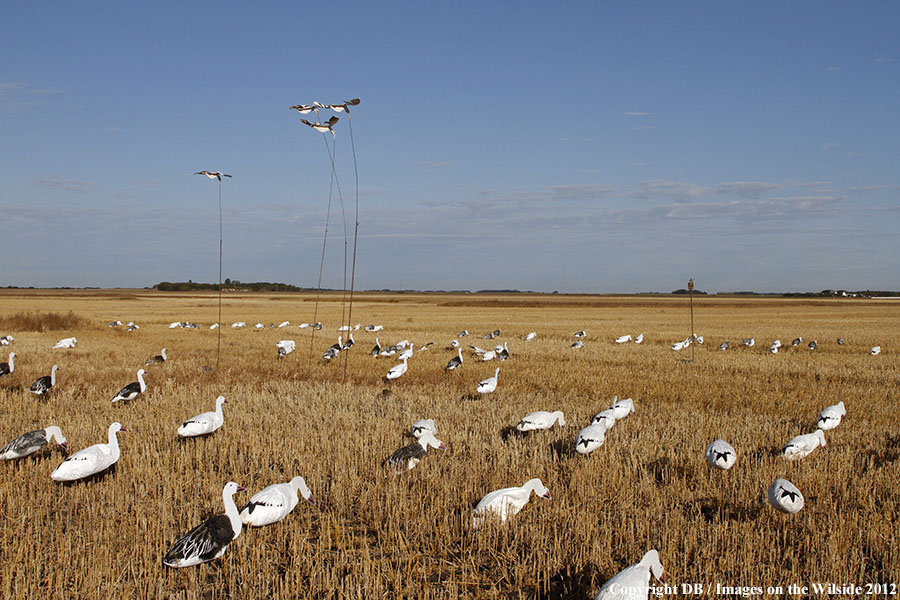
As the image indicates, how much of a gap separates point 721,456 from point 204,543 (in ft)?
16.8

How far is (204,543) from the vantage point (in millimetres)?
4180

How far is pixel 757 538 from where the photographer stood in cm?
462

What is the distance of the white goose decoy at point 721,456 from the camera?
237 inches

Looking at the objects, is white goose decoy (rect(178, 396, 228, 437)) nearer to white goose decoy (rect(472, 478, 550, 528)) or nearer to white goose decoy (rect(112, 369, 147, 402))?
white goose decoy (rect(112, 369, 147, 402))

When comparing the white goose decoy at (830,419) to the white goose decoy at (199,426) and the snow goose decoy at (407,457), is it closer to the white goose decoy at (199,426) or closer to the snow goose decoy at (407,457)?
the snow goose decoy at (407,457)

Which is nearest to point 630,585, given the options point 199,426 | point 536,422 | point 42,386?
point 536,422

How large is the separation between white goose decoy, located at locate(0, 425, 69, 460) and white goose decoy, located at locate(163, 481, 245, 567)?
3.50 metres

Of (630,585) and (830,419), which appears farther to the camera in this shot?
(830,419)

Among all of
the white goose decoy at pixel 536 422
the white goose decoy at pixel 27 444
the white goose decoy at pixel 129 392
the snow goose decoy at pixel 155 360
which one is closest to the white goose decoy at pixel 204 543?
the white goose decoy at pixel 27 444

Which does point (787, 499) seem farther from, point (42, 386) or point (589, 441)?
point (42, 386)

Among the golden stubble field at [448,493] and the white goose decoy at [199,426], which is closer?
the golden stubble field at [448,493]

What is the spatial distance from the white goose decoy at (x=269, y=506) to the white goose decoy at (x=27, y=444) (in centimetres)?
332

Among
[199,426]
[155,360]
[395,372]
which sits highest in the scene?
[199,426]

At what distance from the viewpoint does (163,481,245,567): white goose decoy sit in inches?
162
